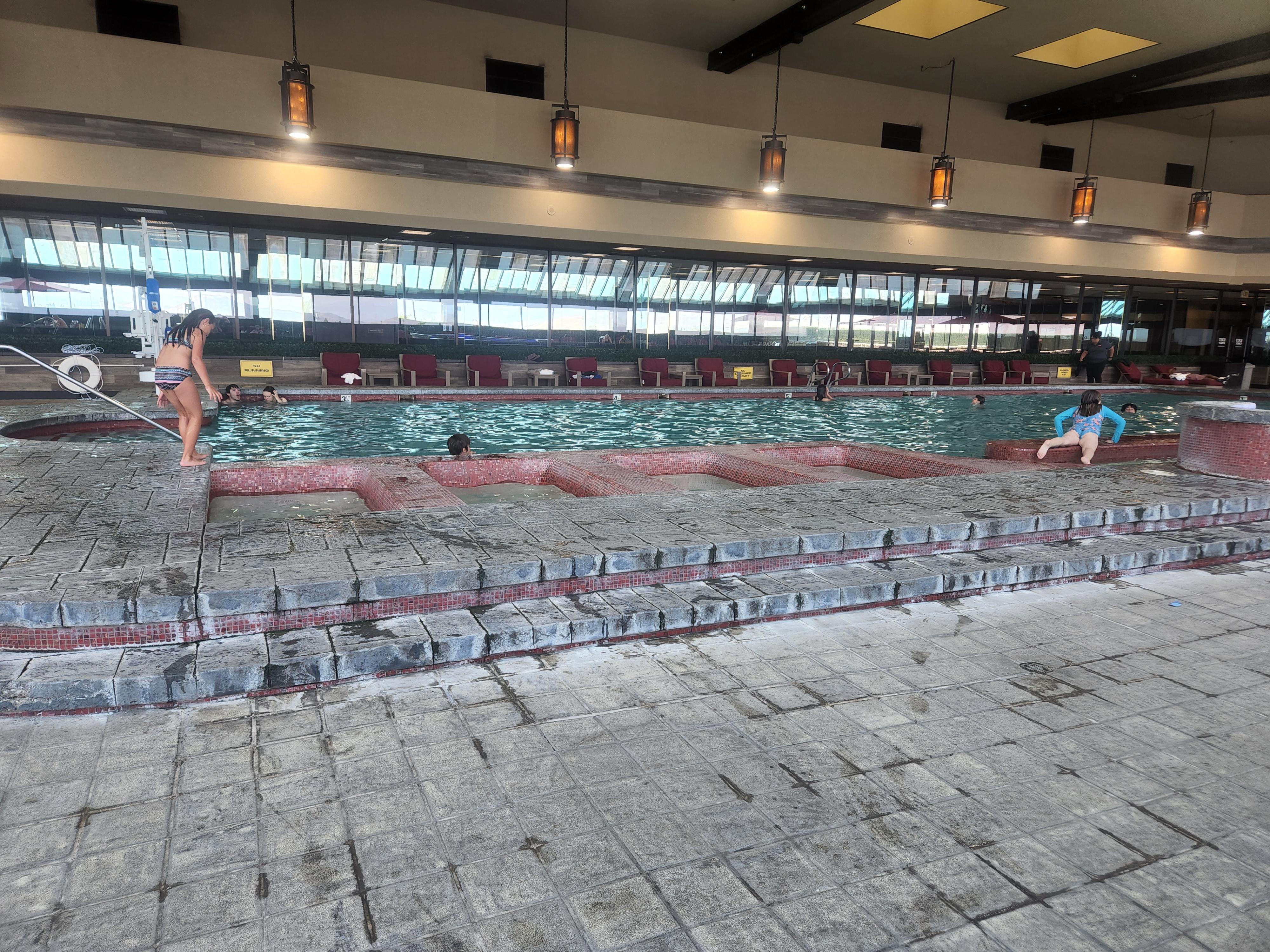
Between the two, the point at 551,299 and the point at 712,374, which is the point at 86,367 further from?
the point at 712,374

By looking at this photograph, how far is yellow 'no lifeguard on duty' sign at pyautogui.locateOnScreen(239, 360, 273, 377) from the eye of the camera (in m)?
13.2

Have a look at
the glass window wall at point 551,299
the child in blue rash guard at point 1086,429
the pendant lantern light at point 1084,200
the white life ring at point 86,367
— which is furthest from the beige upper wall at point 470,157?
the child in blue rash guard at point 1086,429

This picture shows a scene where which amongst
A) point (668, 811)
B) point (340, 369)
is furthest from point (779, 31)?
point (668, 811)

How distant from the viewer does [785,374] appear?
1734 centimetres

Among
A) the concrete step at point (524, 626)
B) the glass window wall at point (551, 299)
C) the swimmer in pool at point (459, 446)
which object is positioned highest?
the glass window wall at point (551, 299)

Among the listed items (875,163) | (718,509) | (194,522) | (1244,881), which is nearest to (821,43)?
(875,163)

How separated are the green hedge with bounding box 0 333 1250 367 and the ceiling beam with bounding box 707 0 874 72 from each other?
5.99 m

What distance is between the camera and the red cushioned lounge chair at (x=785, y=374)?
56.5ft

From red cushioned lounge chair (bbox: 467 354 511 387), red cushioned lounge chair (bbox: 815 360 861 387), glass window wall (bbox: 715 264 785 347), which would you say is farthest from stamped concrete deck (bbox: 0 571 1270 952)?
glass window wall (bbox: 715 264 785 347)

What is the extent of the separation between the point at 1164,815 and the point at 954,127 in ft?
54.5

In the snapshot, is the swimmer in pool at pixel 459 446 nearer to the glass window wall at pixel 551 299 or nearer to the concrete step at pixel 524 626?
the concrete step at pixel 524 626

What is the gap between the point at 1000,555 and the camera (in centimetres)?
432

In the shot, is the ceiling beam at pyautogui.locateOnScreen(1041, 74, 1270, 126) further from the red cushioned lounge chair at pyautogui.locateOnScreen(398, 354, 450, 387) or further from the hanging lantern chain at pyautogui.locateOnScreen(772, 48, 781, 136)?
the red cushioned lounge chair at pyautogui.locateOnScreen(398, 354, 450, 387)

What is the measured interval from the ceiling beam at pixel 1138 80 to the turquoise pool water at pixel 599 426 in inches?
221
